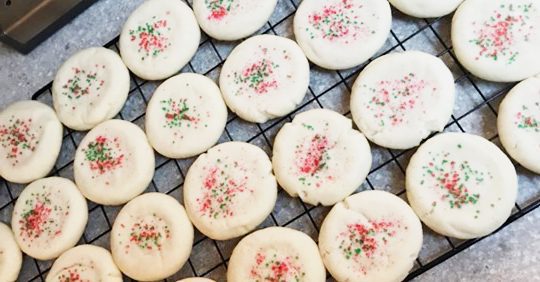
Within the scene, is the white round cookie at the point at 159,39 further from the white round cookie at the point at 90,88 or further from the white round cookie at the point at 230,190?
the white round cookie at the point at 230,190

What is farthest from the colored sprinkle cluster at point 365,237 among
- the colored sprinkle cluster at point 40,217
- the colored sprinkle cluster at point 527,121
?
the colored sprinkle cluster at point 40,217

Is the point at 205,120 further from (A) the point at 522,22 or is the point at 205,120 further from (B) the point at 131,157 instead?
(A) the point at 522,22

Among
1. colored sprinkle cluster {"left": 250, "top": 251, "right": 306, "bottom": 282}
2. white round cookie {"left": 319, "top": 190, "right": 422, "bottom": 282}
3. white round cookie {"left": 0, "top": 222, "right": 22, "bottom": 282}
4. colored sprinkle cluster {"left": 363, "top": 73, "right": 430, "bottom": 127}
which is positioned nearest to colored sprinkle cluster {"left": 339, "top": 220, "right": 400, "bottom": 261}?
white round cookie {"left": 319, "top": 190, "right": 422, "bottom": 282}

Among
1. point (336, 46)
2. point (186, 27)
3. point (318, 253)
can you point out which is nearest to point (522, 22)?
point (336, 46)

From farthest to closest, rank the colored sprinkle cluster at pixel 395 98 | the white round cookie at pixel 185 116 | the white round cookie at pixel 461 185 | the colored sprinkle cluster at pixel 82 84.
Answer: the colored sprinkle cluster at pixel 82 84, the white round cookie at pixel 185 116, the colored sprinkle cluster at pixel 395 98, the white round cookie at pixel 461 185

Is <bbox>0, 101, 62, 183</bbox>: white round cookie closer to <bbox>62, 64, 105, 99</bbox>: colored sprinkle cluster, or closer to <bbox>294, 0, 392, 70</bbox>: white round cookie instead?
<bbox>62, 64, 105, 99</bbox>: colored sprinkle cluster
